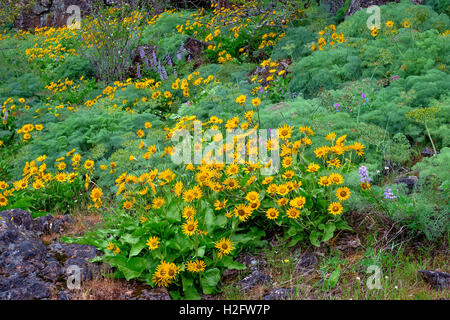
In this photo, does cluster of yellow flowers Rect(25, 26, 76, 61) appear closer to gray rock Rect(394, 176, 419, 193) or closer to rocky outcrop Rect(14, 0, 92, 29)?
rocky outcrop Rect(14, 0, 92, 29)

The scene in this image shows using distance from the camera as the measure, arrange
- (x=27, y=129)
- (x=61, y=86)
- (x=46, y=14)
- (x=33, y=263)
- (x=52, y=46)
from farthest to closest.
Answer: (x=46, y=14) → (x=52, y=46) → (x=61, y=86) → (x=27, y=129) → (x=33, y=263)

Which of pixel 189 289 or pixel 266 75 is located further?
pixel 266 75

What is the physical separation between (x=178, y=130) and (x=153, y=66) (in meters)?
4.84

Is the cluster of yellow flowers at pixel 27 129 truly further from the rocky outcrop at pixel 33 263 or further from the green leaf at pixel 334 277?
the green leaf at pixel 334 277

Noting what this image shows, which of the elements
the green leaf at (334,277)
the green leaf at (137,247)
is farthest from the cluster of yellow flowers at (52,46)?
the green leaf at (334,277)

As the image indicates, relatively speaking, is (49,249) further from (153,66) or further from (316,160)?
(153,66)

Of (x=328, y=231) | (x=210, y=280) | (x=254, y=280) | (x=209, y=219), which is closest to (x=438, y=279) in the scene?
(x=328, y=231)

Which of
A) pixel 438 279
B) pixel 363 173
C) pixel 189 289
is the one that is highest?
pixel 363 173

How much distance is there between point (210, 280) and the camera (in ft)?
9.04

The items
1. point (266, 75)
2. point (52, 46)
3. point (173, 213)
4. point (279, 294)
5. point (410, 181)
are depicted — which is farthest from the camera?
point (52, 46)

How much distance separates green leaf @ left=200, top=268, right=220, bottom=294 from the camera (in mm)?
2745

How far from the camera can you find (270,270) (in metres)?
2.87

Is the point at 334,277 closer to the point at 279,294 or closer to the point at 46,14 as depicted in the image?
the point at 279,294
